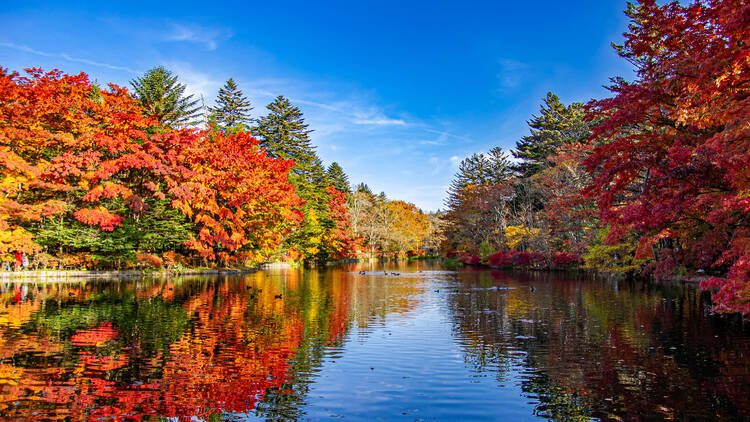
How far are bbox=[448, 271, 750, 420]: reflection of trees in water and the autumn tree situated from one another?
1.14 metres

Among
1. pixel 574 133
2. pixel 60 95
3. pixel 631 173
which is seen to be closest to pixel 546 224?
pixel 574 133

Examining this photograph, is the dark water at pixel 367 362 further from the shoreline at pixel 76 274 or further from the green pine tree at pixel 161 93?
the green pine tree at pixel 161 93

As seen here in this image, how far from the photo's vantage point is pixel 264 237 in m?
33.4

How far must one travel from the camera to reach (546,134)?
49781 mm

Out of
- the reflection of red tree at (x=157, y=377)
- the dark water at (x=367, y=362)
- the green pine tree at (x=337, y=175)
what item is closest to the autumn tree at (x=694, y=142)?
the dark water at (x=367, y=362)

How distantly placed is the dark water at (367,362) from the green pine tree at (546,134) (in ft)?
118

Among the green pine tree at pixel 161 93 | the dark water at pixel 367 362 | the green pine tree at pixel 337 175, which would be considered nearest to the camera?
the dark water at pixel 367 362

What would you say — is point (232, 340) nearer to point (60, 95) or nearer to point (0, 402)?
point (0, 402)

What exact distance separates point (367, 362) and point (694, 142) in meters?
10.0

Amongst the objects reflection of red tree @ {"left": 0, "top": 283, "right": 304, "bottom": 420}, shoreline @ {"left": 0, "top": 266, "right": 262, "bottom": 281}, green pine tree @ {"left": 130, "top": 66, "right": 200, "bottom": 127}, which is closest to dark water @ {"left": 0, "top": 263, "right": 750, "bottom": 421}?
reflection of red tree @ {"left": 0, "top": 283, "right": 304, "bottom": 420}

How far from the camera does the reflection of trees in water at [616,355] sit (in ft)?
17.4

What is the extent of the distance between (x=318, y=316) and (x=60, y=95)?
21357mm

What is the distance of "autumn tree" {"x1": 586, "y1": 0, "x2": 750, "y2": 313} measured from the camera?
7.38 metres

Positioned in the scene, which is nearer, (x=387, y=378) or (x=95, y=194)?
(x=387, y=378)
